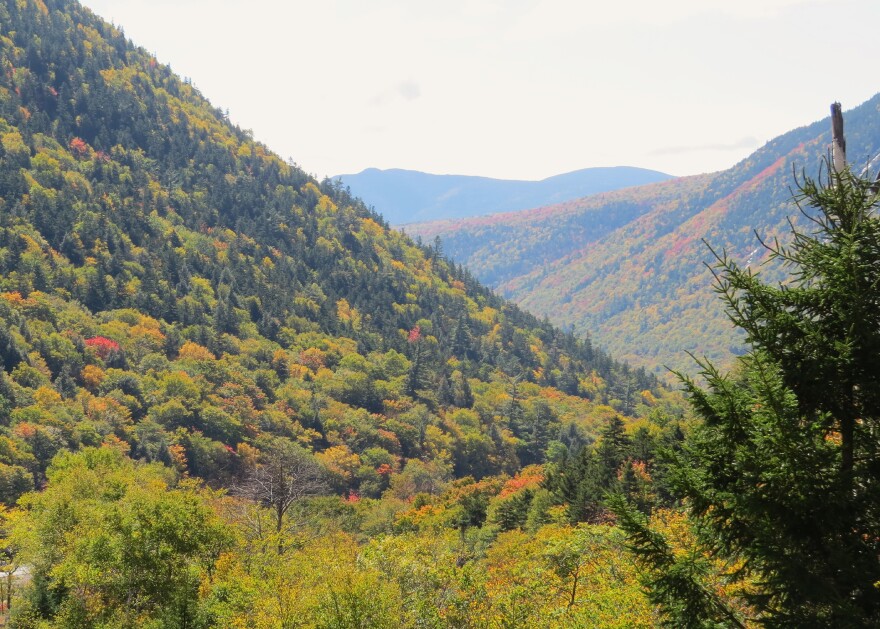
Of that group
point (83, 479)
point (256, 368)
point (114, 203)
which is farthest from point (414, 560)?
Result: point (114, 203)

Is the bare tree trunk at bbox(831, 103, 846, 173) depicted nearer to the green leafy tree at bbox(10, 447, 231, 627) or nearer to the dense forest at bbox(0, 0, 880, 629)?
the dense forest at bbox(0, 0, 880, 629)

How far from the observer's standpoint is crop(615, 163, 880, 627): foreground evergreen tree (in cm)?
909

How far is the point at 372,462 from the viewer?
130 metres

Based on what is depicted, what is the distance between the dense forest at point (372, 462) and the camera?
9602 mm

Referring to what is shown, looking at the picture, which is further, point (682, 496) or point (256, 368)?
point (256, 368)

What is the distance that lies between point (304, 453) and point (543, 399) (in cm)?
8497

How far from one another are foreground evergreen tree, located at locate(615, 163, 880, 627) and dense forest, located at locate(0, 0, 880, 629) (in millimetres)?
40

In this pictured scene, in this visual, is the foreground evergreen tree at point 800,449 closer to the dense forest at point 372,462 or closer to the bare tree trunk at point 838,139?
the dense forest at point 372,462

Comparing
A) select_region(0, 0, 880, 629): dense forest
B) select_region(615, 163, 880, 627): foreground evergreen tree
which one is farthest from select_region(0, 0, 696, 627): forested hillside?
select_region(615, 163, 880, 627): foreground evergreen tree

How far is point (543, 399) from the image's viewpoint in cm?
18338

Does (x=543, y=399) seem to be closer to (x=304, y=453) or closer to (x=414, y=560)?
(x=304, y=453)

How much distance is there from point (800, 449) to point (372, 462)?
125724 mm

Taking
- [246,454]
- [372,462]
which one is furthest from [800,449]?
[372,462]

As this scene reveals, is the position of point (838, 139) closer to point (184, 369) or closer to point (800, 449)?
point (800, 449)
